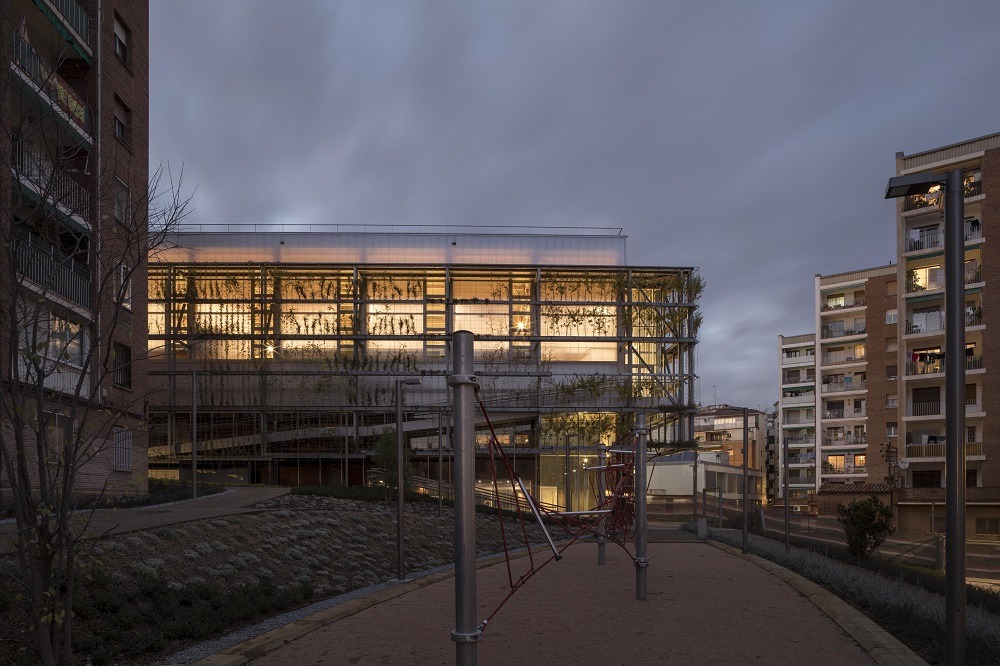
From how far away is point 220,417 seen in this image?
55656 millimetres

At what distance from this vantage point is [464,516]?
20.9ft

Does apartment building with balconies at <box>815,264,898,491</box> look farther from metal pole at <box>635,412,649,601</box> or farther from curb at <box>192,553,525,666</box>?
curb at <box>192,553,525,666</box>

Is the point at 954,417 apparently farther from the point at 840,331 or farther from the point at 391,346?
the point at 840,331

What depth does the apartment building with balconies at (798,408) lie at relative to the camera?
9550cm

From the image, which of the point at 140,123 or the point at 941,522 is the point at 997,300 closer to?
the point at 941,522

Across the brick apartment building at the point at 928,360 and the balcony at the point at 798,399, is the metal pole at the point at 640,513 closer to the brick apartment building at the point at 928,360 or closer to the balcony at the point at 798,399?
the brick apartment building at the point at 928,360

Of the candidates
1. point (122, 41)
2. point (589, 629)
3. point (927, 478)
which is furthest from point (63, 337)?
point (927, 478)

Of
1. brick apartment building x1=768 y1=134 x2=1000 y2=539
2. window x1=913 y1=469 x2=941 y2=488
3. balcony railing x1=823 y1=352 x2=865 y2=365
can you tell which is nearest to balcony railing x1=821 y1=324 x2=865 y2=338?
balcony railing x1=823 y1=352 x2=865 y2=365

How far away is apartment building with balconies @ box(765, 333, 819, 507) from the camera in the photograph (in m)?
95.5

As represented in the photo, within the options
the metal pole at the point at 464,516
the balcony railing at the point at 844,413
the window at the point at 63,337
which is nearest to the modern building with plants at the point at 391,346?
the balcony railing at the point at 844,413

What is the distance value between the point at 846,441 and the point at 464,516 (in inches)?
3248

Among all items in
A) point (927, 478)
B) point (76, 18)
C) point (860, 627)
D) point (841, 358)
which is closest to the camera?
point (860, 627)

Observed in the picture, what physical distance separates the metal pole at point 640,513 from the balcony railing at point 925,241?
168 feet

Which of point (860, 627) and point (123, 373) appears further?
point (123, 373)
